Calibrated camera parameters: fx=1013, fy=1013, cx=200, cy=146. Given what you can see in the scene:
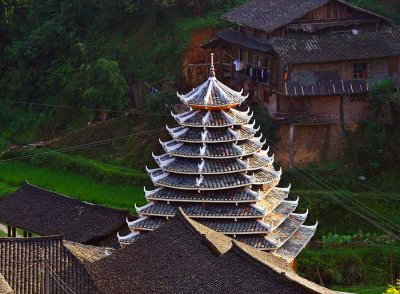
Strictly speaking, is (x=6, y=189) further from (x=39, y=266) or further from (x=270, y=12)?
(x=39, y=266)

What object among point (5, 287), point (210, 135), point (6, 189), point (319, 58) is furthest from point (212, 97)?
point (6, 189)

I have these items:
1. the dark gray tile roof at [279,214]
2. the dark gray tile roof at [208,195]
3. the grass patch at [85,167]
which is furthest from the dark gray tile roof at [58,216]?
the dark gray tile roof at [279,214]

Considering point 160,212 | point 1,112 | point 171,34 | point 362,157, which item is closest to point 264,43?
point 362,157

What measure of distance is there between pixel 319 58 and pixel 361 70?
284 centimetres

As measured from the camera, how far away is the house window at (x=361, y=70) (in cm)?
5253

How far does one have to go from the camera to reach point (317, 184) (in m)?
50.1

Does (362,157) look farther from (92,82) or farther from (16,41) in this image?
(16,41)

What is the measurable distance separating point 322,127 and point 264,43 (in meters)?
5.63

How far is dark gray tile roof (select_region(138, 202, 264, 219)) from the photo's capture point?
3853 cm

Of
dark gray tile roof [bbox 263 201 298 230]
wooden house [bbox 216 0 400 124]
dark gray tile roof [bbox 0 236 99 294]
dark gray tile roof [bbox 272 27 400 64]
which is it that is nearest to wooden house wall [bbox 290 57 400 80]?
wooden house [bbox 216 0 400 124]

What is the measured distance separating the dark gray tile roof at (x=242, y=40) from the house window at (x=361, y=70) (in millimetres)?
4610

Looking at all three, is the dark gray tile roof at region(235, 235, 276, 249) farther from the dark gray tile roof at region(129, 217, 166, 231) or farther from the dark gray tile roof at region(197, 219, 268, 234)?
the dark gray tile roof at region(129, 217, 166, 231)

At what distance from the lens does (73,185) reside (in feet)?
182

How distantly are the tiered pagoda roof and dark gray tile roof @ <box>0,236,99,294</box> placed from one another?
16.2 ft
